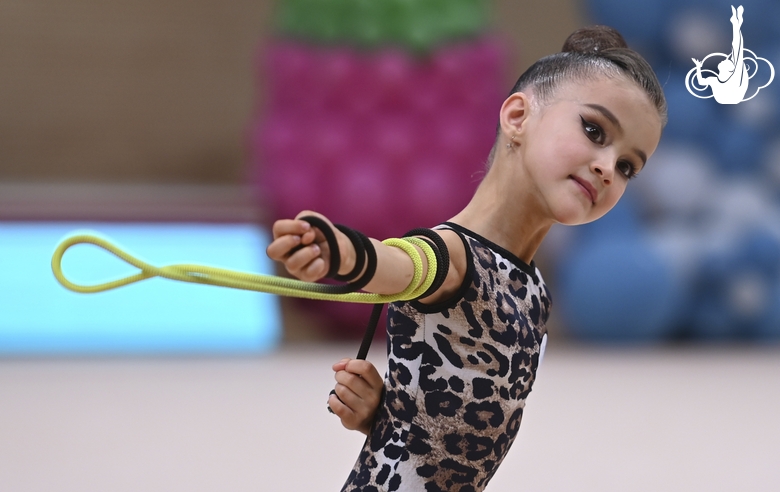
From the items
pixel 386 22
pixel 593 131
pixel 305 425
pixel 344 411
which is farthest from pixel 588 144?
pixel 386 22

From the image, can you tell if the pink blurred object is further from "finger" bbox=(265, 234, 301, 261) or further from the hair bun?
"finger" bbox=(265, 234, 301, 261)

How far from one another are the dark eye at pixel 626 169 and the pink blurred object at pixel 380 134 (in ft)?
8.24

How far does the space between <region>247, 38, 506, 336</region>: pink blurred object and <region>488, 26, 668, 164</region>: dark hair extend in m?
2.46

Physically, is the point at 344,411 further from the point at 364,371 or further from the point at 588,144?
the point at 588,144

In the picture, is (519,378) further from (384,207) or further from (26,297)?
(26,297)

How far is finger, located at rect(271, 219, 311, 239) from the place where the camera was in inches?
29.9

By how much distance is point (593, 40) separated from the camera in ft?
3.32

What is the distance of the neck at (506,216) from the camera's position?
0.99 meters

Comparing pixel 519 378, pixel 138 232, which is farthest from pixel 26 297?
pixel 519 378

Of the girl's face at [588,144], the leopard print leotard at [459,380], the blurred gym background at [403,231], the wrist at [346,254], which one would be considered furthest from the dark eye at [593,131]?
the blurred gym background at [403,231]

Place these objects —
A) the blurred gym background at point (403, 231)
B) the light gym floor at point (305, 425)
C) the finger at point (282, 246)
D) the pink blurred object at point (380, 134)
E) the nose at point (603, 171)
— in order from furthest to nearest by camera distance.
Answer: the pink blurred object at point (380, 134), the blurred gym background at point (403, 231), the light gym floor at point (305, 425), the nose at point (603, 171), the finger at point (282, 246)

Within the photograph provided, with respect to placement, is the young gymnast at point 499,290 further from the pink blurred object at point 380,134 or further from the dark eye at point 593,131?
the pink blurred object at point 380,134

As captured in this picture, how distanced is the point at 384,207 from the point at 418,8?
2.55 feet

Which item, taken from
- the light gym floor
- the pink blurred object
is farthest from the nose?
the pink blurred object
